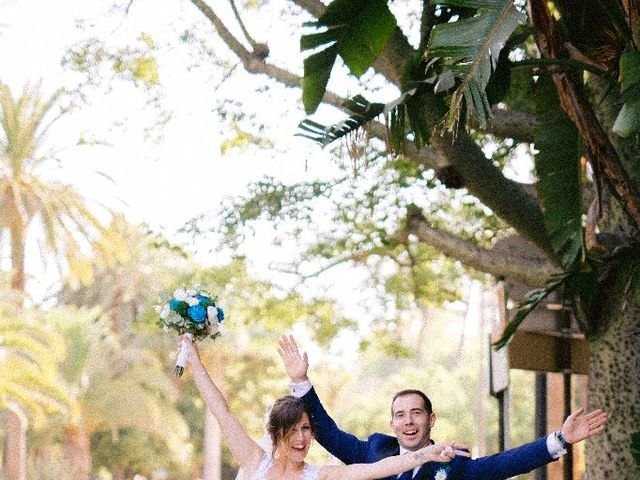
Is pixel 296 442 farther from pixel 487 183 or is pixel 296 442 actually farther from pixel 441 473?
pixel 487 183

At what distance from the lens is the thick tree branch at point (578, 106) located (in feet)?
24.5

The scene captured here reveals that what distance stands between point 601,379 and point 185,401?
3905cm

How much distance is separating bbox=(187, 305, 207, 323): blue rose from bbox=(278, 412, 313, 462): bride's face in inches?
38.9

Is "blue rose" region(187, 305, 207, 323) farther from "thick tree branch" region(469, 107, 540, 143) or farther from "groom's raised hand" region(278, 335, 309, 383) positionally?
"thick tree branch" region(469, 107, 540, 143)

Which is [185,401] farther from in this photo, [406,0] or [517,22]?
[517,22]

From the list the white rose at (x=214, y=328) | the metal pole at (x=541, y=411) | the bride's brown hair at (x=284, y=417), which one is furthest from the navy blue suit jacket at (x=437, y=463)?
the metal pole at (x=541, y=411)

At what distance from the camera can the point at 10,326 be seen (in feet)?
79.7

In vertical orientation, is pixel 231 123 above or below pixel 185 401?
below

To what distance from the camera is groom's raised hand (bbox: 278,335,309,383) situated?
243 inches

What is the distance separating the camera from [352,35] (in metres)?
7.00

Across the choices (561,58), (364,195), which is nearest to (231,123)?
(364,195)

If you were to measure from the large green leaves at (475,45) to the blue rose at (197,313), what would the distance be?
1.64m

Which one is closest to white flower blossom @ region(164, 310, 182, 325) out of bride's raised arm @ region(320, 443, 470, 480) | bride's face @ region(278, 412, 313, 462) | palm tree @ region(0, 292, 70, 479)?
bride's face @ region(278, 412, 313, 462)

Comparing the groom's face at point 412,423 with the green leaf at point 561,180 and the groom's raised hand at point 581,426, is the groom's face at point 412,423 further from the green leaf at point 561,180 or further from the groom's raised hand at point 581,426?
the green leaf at point 561,180
